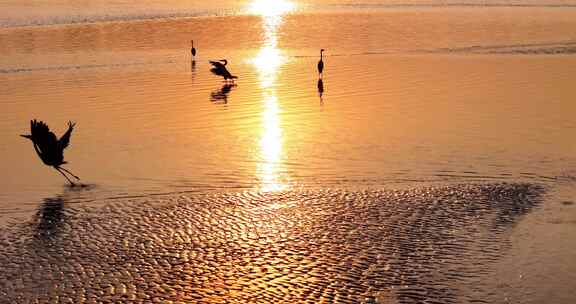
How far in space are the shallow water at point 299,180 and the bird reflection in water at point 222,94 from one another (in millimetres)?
141

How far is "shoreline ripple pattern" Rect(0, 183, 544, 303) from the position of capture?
8.61m

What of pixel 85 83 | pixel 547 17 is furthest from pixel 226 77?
pixel 547 17

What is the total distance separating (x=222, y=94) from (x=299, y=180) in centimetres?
824

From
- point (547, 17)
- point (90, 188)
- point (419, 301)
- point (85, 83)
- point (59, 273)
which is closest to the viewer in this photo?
point (419, 301)

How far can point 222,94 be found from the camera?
20.4 meters

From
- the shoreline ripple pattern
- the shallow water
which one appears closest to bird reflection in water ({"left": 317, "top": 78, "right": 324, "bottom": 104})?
the shallow water

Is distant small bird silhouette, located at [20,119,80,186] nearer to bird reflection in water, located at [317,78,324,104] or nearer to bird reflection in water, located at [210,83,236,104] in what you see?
bird reflection in water, located at [210,83,236,104]

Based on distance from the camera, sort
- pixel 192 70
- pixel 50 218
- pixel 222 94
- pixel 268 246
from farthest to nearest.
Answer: pixel 192 70 → pixel 222 94 → pixel 50 218 → pixel 268 246

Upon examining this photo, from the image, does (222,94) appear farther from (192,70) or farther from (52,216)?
(52,216)

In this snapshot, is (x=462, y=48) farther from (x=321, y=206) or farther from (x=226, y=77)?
(x=321, y=206)

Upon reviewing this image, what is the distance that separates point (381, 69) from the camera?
23719 millimetres

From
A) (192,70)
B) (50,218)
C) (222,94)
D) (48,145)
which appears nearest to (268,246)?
(50,218)

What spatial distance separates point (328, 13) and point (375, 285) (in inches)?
1560

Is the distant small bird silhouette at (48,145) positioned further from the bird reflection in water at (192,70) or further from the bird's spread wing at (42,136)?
the bird reflection in water at (192,70)
